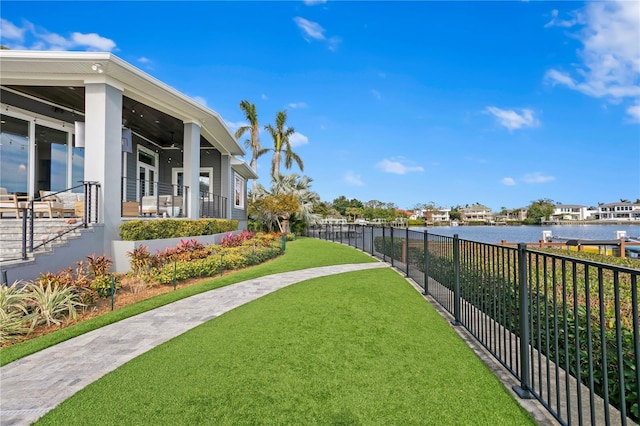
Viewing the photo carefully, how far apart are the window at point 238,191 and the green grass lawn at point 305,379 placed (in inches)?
590

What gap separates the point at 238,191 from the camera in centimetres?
2033

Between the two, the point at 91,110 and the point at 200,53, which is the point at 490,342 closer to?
the point at 91,110

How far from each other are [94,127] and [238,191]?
484 inches

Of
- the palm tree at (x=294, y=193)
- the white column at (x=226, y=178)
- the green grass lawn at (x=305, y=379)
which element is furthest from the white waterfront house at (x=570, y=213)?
the green grass lawn at (x=305, y=379)

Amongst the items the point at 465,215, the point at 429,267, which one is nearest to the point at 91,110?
the point at 429,267

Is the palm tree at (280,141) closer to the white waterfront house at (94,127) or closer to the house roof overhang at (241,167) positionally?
the house roof overhang at (241,167)

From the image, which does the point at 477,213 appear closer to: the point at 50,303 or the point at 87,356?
the point at 50,303

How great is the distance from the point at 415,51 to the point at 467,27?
3.93 metres

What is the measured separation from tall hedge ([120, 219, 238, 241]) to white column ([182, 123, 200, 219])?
0.72m

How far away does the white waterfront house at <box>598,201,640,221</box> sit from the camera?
77.4 meters

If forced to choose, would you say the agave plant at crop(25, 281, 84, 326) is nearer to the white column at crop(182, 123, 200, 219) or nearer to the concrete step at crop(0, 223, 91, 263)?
the concrete step at crop(0, 223, 91, 263)

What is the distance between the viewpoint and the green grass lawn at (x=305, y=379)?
8.05 ft

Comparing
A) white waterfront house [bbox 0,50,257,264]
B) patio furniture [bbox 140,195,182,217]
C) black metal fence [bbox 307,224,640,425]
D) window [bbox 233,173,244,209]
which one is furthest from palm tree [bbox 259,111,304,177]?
black metal fence [bbox 307,224,640,425]

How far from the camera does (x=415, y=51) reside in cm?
1639
